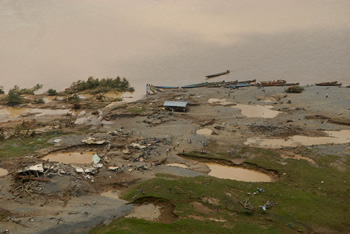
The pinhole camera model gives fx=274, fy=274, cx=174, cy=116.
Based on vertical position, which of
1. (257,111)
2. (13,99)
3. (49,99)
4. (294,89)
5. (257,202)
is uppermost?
(294,89)

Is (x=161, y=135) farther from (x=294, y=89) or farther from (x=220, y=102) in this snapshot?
(x=294, y=89)

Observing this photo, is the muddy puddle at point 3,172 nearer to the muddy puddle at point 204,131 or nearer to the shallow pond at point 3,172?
the shallow pond at point 3,172

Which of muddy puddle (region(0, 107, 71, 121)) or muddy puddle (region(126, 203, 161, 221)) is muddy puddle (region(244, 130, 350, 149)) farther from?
muddy puddle (region(0, 107, 71, 121))

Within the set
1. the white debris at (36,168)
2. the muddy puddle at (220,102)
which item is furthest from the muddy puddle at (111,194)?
the muddy puddle at (220,102)

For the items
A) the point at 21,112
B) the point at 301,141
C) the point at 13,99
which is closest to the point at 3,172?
the point at 21,112

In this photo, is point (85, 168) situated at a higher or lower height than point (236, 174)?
higher

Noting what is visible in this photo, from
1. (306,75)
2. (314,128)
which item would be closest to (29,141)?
(314,128)

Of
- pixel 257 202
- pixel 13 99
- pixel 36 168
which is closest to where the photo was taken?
pixel 257 202
